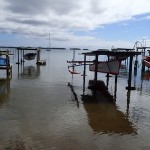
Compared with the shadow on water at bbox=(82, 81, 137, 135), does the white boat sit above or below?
above

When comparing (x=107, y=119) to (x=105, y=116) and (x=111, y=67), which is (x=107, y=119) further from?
(x=111, y=67)

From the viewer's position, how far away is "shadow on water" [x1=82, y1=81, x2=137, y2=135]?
15877 mm

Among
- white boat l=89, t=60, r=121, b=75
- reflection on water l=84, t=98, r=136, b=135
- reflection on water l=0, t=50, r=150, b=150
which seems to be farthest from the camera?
white boat l=89, t=60, r=121, b=75

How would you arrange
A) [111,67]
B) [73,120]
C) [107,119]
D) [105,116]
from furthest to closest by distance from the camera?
[111,67], [105,116], [107,119], [73,120]

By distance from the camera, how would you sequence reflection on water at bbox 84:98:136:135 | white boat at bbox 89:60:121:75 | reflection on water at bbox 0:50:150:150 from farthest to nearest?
white boat at bbox 89:60:121:75 → reflection on water at bbox 84:98:136:135 → reflection on water at bbox 0:50:150:150

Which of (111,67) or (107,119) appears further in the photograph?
(111,67)

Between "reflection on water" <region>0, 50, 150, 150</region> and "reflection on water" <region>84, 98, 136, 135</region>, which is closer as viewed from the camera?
"reflection on water" <region>0, 50, 150, 150</region>

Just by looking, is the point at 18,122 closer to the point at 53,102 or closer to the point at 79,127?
the point at 79,127

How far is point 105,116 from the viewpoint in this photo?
1881 centimetres

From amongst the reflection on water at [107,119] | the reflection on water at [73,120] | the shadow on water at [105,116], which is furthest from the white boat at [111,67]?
the reflection on water at [107,119]

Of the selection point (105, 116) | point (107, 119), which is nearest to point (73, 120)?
point (107, 119)

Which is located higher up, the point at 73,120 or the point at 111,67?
the point at 111,67

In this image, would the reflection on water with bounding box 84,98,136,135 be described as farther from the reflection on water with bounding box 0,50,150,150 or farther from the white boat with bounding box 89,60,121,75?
the white boat with bounding box 89,60,121,75

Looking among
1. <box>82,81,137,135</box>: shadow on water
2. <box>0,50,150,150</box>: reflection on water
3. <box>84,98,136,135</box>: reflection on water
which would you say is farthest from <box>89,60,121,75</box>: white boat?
<box>84,98,136,135</box>: reflection on water
